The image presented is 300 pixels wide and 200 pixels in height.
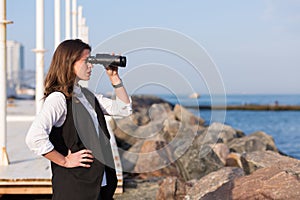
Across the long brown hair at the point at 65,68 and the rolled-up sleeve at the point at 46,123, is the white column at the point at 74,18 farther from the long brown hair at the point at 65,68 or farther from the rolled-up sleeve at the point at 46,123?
the rolled-up sleeve at the point at 46,123

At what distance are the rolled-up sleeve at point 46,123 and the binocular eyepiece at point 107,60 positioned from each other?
25 centimetres

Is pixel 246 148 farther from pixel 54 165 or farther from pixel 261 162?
pixel 54 165

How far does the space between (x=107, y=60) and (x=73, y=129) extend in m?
0.41

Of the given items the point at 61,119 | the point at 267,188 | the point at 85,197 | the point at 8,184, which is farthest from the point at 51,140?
the point at 8,184

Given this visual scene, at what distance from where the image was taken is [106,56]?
2.75 meters

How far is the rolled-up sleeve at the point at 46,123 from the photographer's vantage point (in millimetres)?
2627

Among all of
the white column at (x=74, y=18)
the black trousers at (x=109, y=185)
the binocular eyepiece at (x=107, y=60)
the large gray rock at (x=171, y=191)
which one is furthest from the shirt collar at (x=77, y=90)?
the white column at (x=74, y=18)

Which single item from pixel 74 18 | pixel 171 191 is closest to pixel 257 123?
pixel 74 18

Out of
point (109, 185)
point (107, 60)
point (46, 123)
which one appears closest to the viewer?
point (46, 123)

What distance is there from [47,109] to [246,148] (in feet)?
32.1

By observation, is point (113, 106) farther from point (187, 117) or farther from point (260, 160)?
point (187, 117)

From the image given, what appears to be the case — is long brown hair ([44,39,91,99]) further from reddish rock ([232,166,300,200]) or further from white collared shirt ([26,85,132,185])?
reddish rock ([232,166,300,200])

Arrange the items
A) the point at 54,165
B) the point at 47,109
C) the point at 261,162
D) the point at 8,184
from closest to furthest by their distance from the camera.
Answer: the point at 47,109, the point at 54,165, the point at 8,184, the point at 261,162

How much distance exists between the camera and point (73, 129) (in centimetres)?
278
